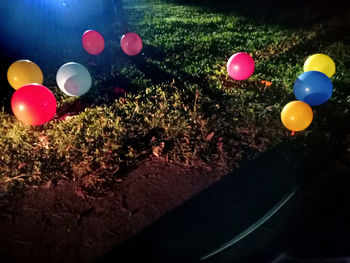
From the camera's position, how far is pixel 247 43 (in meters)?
8.14

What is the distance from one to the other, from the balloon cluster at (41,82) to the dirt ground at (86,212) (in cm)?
134

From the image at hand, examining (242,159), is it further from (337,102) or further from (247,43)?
(247,43)

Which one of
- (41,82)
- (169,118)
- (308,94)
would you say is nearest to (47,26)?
(41,82)

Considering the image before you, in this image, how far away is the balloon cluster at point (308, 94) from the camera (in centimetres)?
387

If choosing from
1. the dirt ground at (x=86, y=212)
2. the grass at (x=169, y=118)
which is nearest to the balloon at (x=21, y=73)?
the grass at (x=169, y=118)

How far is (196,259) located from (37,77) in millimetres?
4911

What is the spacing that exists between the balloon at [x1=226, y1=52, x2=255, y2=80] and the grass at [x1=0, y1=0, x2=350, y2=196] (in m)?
0.31

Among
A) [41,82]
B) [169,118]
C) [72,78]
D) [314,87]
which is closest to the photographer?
[314,87]

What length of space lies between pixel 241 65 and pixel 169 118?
2.06m

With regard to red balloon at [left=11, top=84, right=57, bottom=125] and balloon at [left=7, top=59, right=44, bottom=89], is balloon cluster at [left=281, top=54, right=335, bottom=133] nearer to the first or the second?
red balloon at [left=11, top=84, right=57, bottom=125]

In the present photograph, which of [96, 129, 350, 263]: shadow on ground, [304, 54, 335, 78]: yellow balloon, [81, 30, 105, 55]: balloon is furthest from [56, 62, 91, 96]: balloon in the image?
[304, 54, 335, 78]: yellow balloon

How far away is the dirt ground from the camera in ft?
9.63

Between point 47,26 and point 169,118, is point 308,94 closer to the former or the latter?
point 169,118

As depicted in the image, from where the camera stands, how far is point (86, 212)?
331cm
